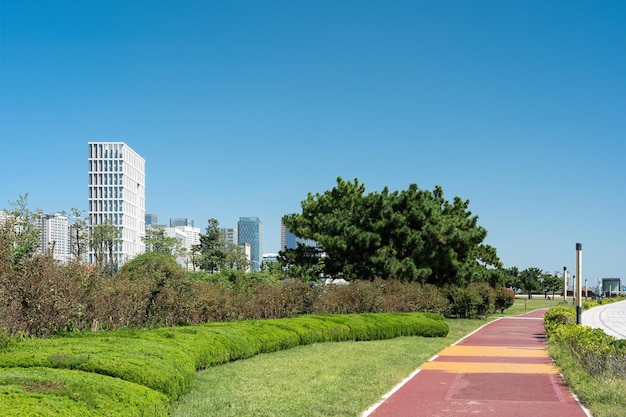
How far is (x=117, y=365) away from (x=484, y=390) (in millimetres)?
6571

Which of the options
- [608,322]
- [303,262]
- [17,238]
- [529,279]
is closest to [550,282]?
[529,279]

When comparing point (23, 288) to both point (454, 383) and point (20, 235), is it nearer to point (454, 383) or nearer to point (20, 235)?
point (20, 235)

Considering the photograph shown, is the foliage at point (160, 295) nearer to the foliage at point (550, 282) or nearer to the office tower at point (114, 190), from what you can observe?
the foliage at point (550, 282)

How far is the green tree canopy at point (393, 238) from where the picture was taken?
35750 millimetres

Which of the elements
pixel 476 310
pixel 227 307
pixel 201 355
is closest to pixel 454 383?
pixel 201 355

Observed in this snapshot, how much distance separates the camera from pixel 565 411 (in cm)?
1021

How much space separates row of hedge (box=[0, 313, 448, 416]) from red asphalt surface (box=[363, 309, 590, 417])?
10.4 feet

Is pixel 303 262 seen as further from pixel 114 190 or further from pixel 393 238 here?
pixel 114 190

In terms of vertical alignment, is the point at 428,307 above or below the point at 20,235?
below

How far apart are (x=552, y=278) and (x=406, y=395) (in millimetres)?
99854

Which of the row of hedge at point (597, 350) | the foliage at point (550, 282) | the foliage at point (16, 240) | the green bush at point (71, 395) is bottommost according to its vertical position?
the foliage at point (550, 282)

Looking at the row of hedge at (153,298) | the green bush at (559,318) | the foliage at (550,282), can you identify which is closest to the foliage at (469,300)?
the row of hedge at (153,298)

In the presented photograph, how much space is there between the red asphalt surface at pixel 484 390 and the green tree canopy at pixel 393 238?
16226mm

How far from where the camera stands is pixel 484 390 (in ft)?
39.8
